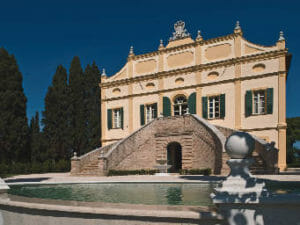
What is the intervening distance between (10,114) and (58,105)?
17.5 feet

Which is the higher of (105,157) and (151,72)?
(151,72)

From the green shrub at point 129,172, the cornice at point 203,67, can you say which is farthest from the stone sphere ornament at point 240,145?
the cornice at point 203,67

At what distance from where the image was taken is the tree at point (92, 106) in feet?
108

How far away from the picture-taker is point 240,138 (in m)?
4.05

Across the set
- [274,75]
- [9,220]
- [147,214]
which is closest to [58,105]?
[274,75]

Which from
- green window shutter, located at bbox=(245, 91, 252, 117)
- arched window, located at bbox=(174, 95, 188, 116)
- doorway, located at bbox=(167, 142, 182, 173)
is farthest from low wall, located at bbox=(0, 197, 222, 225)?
arched window, located at bbox=(174, 95, 188, 116)

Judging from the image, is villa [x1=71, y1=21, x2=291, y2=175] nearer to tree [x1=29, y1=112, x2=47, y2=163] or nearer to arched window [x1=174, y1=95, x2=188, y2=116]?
arched window [x1=174, y1=95, x2=188, y2=116]

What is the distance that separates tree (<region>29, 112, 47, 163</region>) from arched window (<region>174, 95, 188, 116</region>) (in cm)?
1509

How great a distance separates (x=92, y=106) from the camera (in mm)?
33844

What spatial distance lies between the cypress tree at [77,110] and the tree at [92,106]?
595 millimetres

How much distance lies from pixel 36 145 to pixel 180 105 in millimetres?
16077

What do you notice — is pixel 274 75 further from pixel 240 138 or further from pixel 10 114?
pixel 10 114

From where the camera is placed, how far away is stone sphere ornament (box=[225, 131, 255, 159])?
4.03 m

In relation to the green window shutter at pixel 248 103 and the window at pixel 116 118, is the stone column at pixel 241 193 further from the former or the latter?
the window at pixel 116 118
